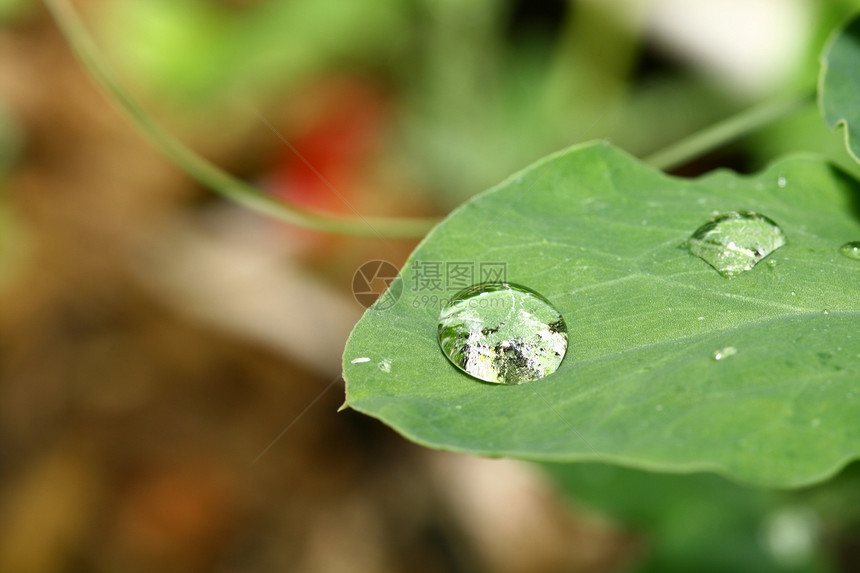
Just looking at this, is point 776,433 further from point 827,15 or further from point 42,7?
point 42,7

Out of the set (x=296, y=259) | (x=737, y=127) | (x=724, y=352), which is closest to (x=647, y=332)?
(x=724, y=352)

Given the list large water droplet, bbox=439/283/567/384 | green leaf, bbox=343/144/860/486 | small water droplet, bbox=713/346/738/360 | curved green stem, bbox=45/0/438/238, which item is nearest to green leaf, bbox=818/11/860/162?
green leaf, bbox=343/144/860/486

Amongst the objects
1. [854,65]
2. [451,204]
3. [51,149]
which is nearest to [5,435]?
[51,149]

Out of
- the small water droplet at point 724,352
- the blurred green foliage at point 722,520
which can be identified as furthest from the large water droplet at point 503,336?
the blurred green foliage at point 722,520

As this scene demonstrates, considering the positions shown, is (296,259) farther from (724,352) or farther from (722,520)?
(724,352)

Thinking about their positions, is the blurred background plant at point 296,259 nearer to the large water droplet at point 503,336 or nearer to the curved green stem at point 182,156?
the curved green stem at point 182,156

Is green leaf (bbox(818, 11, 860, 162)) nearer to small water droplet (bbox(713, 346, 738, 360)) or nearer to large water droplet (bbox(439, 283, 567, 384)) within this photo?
small water droplet (bbox(713, 346, 738, 360))
